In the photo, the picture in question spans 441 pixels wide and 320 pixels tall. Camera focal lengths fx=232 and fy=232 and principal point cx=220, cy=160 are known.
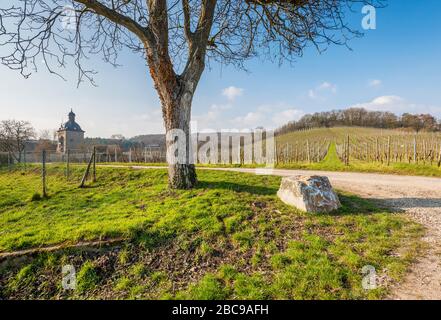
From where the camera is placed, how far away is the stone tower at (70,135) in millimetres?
59787

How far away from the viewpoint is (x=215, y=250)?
4254mm

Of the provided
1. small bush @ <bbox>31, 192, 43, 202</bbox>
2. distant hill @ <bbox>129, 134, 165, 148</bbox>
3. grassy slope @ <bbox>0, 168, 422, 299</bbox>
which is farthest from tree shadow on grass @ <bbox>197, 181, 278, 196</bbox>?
distant hill @ <bbox>129, 134, 165, 148</bbox>

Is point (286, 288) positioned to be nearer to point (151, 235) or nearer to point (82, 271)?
point (151, 235)

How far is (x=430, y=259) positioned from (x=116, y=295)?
4832 mm

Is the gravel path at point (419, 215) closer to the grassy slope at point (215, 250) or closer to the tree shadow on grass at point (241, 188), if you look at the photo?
the grassy slope at point (215, 250)

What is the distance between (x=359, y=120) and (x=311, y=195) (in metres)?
92.1

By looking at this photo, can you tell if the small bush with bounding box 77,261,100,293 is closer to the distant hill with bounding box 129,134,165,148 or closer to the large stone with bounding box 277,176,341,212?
the large stone with bounding box 277,176,341,212

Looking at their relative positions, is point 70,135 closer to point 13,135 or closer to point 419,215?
point 13,135

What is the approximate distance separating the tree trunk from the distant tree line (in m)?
62.7

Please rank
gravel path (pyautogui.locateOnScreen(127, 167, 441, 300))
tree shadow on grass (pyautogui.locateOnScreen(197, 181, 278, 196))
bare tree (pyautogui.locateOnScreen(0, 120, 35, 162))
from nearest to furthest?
gravel path (pyautogui.locateOnScreen(127, 167, 441, 300))
tree shadow on grass (pyautogui.locateOnScreen(197, 181, 278, 196))
bare tree (pyautogui.locateOnScreen(0, 120, 35, 162))

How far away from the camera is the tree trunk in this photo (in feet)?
23.6

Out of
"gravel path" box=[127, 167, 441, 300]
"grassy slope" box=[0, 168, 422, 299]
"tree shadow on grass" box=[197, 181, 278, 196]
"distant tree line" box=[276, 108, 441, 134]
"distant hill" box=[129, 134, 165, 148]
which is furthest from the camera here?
"distant tree line" box=[276, 108, 441, 134]

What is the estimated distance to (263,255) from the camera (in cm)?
402

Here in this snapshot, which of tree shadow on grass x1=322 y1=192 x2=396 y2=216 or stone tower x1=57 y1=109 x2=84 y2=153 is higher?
stone tower x1=57 y1=109 x2=84 y2=153
